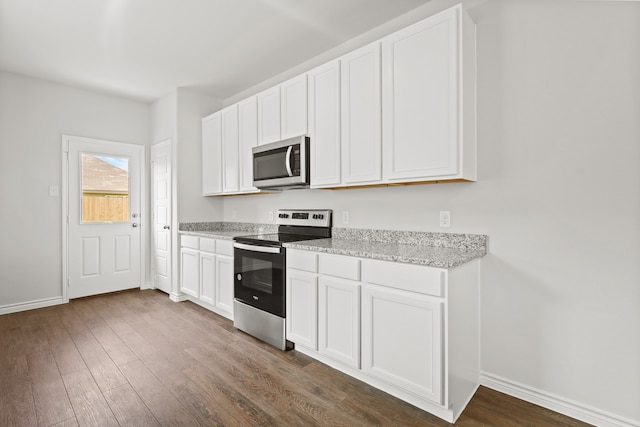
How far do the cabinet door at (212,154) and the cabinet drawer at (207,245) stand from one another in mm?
715

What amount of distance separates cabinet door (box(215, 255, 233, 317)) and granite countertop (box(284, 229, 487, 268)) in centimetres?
99

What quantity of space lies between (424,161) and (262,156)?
176 cm

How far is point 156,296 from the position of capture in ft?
14.4

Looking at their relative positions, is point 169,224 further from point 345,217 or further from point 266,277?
point 345,217

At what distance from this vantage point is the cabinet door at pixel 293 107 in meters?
2.94

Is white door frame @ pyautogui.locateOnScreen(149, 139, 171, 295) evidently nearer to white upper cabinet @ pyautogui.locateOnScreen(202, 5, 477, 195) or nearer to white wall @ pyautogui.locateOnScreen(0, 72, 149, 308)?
white wall @ pyautogui.locateOnScreen(0, 72, 149, 308)

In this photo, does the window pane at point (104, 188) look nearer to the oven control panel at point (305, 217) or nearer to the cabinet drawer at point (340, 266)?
the oven control panel at point (305, 217)

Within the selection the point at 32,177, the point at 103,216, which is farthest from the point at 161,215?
the point at 32,177

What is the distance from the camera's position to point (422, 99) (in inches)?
84.8

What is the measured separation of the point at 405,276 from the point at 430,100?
3.73ft

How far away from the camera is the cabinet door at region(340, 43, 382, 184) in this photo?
94.7 inches

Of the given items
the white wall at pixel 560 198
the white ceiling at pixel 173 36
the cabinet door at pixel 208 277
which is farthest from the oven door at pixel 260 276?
the white ceiling at pixel 173 36

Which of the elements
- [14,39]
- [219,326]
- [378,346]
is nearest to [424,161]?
[378,346]

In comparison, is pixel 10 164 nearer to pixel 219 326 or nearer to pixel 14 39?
pixel 14 39
